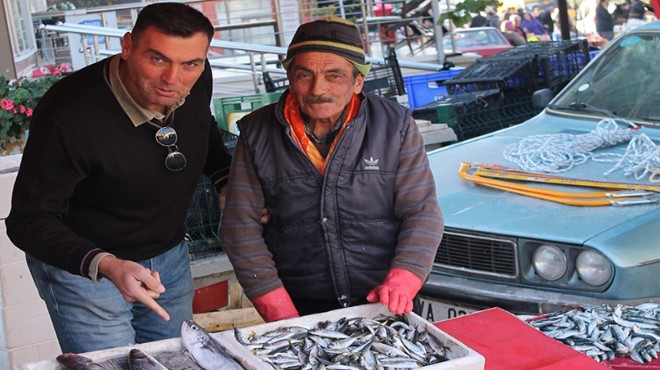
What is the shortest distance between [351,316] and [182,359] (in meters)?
0.59

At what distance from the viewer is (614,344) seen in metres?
3.57

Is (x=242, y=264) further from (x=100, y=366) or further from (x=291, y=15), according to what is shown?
(x=291, y=15)

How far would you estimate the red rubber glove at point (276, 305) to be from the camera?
10.5 feet

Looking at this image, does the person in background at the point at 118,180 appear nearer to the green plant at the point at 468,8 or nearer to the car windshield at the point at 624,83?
the car windshield at the point at 624,83

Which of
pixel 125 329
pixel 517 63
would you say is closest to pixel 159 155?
pixel 125 329

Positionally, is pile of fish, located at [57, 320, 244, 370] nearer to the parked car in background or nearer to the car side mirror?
the car side mirror

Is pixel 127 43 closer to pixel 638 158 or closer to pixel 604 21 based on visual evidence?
pixel 638 158

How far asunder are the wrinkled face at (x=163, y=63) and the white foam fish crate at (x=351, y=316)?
83 centimetres

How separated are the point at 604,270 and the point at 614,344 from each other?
0.76 meters

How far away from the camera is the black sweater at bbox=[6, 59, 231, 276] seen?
2928mm

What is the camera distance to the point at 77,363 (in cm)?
263

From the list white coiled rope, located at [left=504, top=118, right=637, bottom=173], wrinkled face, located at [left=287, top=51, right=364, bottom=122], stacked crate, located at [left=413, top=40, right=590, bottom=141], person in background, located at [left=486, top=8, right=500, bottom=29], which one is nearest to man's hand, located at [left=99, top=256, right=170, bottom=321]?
wrinkled face, located at [left=287, top=51, right=364, bottom=122]

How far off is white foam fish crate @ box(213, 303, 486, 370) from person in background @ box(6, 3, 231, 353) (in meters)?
0.25

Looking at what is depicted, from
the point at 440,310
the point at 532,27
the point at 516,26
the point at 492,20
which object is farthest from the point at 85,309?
the point at 492,20
